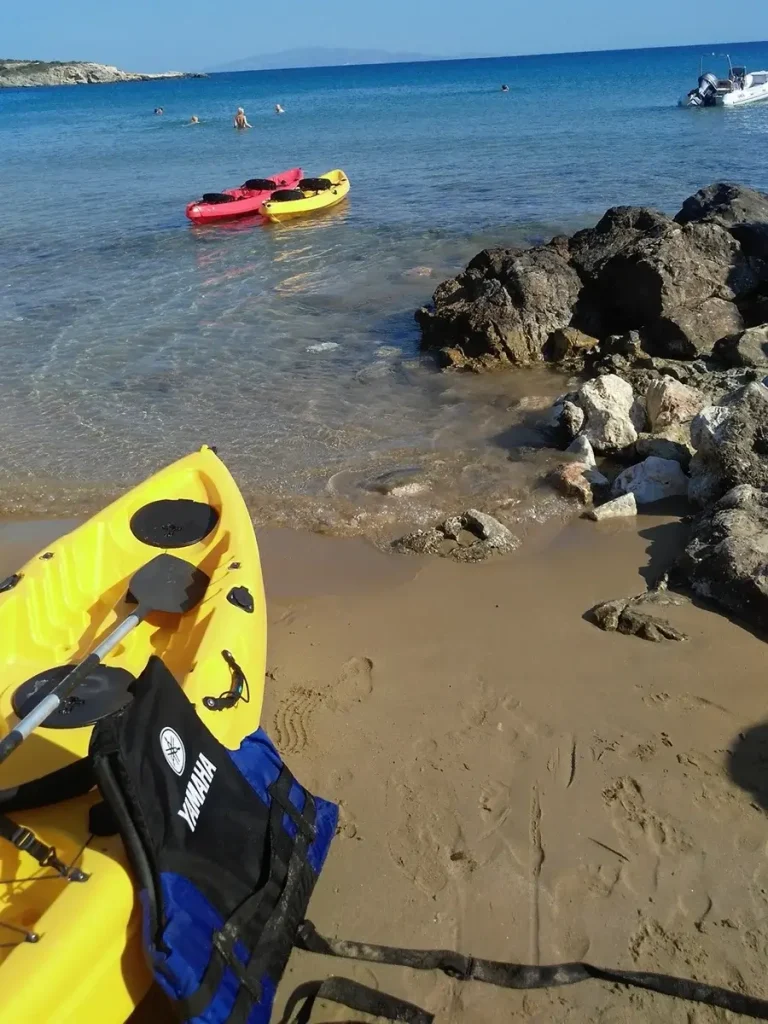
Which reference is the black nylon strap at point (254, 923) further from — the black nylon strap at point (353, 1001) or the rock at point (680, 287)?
the rock at point (680, 287)

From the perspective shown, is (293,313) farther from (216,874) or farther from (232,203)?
(216,874)

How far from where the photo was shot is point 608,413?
6.86 m

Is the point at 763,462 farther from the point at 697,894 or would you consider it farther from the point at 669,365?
the point at 697,894

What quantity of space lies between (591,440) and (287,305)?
21.0 feet

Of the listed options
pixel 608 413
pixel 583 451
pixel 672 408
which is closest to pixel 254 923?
pixel 583 451

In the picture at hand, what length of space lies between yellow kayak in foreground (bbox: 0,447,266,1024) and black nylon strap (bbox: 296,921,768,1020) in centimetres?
75

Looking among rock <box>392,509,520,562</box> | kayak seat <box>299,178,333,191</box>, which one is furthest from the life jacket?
kayak seat <box>299,178,333,191</box>

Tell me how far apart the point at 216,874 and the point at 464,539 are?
326cm

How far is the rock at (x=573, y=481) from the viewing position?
20.1 ft

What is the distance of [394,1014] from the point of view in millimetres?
2822

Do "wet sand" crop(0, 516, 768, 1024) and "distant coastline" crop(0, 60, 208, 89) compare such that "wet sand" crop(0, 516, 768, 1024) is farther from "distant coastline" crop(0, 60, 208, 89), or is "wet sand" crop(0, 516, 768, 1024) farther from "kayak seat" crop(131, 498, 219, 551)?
"distant coastline" crop(0, 60, 208, 89)

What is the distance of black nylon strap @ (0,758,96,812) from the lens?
2783mm

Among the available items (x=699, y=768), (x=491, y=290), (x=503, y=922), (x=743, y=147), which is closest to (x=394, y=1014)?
(x=503, y=922)

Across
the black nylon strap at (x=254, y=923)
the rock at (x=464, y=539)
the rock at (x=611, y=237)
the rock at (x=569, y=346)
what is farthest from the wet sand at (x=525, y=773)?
the rock at (x=611, y=237)
